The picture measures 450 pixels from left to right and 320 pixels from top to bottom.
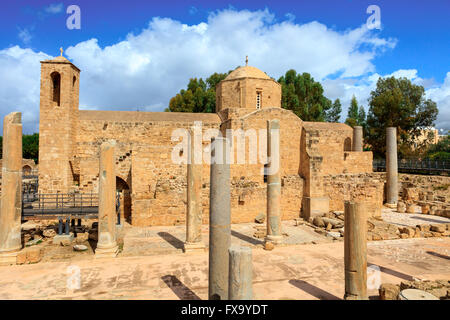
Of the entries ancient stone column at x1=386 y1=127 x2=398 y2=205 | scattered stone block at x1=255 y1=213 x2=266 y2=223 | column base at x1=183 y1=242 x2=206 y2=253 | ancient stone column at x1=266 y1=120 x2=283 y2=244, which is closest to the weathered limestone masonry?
ancient stone column at x1=386 y1=127 x2=398 y2=205

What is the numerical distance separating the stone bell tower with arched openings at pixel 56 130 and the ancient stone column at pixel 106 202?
9038 mm

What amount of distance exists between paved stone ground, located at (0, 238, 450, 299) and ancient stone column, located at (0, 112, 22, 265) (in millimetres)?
640

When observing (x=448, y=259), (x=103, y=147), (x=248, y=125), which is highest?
(x=248, y=125)

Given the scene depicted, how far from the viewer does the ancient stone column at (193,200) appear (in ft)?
28.4

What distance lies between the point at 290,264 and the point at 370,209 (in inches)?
321

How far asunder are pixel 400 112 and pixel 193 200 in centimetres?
2886

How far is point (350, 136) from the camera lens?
73.0 ft

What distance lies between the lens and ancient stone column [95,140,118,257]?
313 inches

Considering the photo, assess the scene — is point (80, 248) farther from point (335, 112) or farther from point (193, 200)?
point (335, 112)

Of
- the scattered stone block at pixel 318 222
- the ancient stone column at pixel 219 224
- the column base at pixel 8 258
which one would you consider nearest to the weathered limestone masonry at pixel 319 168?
the scattered stone block at pixel 318 222

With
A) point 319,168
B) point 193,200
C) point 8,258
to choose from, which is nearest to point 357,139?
point 319,168

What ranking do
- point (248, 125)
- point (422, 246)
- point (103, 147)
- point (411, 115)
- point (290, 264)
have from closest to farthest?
point (290, 264), point (103, 147), point (422, 246), point (248, 125), point (411, 115)

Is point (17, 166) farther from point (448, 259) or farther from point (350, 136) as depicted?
point (350, 136)

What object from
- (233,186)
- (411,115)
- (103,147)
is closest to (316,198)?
(233,186)
